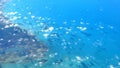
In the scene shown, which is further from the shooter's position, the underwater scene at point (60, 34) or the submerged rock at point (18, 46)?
the submerged rock at point (18, 46)

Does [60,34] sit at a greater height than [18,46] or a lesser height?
greater

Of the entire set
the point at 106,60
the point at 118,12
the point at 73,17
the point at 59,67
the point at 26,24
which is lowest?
the point at 59,67

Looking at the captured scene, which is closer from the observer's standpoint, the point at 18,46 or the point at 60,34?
the point at 18,46

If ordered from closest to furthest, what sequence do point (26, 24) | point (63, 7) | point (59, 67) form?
point (59, 67) < point (26, 24) < point (63, 7)

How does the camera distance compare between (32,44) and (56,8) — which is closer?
(32,44)

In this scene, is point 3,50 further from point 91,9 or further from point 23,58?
point 91,9

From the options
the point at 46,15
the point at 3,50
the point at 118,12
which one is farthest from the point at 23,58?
the point at 118,12

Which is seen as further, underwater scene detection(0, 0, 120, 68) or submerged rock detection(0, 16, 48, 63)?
submerged rock detection(0, 16, 48, 63)

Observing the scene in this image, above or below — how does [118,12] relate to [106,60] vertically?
above
